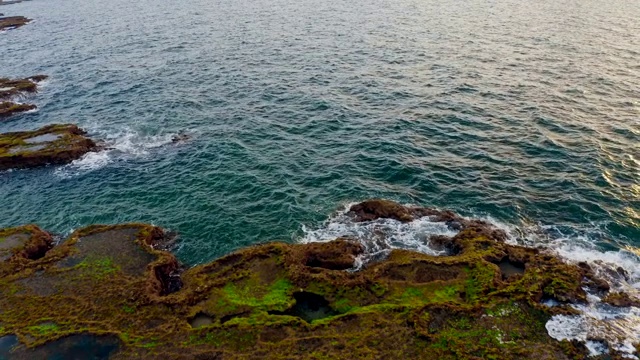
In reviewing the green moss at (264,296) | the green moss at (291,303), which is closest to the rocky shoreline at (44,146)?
the green moss at (291,303)

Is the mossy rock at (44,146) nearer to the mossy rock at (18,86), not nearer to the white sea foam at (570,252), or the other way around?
the mossy rock at (18,86)

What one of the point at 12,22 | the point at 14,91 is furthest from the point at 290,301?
the point at 12,22

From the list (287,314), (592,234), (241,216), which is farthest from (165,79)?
(592,234)

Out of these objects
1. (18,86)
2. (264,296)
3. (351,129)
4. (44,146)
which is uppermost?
(351,129)

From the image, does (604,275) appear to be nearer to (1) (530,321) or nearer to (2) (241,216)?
(1) (530,321)

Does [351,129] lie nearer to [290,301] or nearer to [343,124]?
[343,124]
